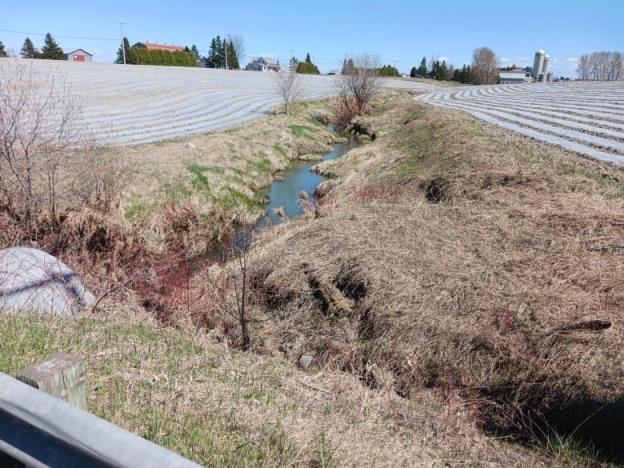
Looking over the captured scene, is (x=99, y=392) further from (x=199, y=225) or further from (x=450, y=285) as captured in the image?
(x=199, y=225)

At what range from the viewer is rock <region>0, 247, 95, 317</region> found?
17.6 ft

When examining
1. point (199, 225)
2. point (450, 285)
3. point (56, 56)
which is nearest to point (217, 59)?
point (56, 56)

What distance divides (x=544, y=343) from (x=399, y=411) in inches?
75.0

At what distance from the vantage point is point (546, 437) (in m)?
4.20

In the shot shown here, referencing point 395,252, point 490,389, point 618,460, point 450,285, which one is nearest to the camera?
point 618,460

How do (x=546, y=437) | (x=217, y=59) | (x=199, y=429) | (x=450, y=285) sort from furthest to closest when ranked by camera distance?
1. (x=217, y=59)
2. (x=450, y=285)
3. (x=546, y=437)
4. (x=199, y=429)

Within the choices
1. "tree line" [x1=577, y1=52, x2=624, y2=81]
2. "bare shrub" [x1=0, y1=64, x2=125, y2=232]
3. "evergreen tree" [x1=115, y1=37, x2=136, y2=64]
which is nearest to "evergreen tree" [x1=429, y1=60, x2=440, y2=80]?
"tree line" [x1=577, y1=52, x2=624, y2=81]

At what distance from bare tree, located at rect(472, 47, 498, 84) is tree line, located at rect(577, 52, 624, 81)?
1187 cm

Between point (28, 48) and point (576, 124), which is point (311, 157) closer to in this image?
point (576, 124)

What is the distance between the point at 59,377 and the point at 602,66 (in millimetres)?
79528

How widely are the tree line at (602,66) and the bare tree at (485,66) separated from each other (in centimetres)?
1187

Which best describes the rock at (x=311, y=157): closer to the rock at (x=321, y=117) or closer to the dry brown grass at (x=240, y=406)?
the rock at (x=321, y=117)

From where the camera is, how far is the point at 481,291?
5.95 meters

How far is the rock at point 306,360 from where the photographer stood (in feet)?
18.4
